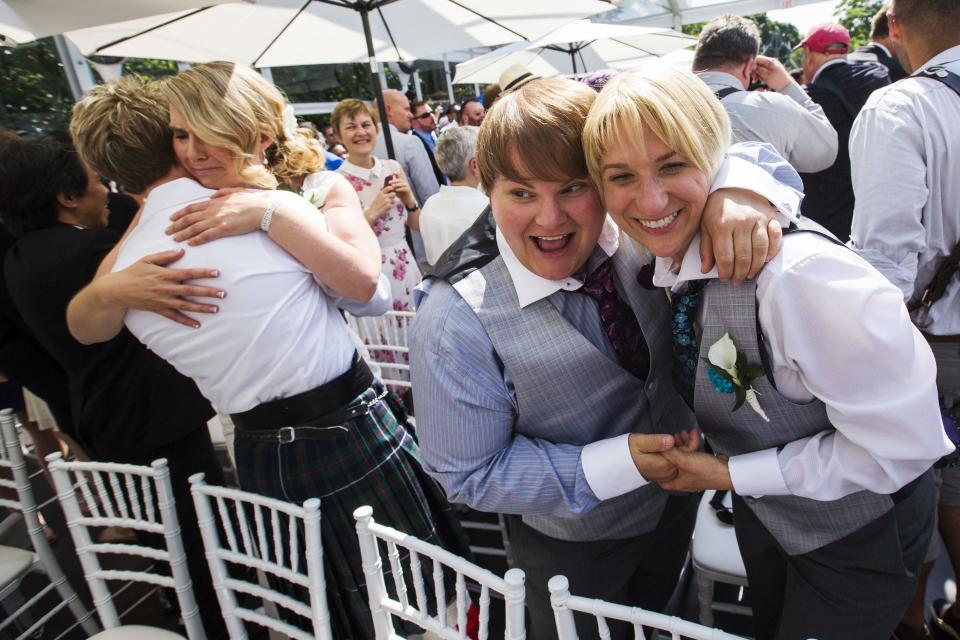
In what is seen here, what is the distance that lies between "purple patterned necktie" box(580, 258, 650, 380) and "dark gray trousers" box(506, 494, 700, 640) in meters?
0.46

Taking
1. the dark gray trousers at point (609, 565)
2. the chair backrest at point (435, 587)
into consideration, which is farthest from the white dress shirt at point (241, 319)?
the dark gray trousers at point (609, 565)

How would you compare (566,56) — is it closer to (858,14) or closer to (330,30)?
(330,30)

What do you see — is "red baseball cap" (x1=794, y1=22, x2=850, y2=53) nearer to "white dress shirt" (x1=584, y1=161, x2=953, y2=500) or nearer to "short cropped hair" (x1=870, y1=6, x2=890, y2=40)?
"short cropped hair" (x1=870, y1=6, x2=890, y2=40)

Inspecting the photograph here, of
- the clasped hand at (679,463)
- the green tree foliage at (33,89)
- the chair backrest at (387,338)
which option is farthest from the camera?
the green tree foliage at (33,89)

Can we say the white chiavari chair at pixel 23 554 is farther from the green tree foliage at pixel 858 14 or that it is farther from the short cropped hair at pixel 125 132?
the green tree foliage at pixel 858 14

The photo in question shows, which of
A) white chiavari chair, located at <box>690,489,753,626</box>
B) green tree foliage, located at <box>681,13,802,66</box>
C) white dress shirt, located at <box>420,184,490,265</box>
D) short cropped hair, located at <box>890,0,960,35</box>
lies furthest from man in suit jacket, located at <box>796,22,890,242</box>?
green tree foliage, located at <box>681,13,802,66</box>

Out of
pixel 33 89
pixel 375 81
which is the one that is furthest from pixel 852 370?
pixel 33 89

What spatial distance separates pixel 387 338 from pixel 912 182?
2062 millimetres

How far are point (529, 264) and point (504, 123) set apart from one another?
269mm

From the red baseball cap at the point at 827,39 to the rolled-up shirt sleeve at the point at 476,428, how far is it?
2.80 metres

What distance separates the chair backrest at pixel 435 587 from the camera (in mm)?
1021

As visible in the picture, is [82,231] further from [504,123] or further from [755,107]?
[755,107]

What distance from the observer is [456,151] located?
2.94m

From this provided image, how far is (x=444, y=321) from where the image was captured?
1163mm
